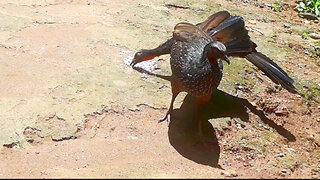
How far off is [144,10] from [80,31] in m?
1.21

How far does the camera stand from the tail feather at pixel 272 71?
5.76 meters

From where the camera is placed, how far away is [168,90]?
228 inches

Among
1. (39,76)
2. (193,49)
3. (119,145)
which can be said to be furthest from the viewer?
(39,76)

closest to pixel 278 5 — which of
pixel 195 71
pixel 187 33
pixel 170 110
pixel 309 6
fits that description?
pixel 309 6

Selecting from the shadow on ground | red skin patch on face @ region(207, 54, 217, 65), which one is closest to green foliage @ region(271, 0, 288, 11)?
the shadow on ground

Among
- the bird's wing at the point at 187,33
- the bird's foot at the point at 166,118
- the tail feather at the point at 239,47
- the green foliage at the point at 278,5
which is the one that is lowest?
the bird's foot at the point at 166,118

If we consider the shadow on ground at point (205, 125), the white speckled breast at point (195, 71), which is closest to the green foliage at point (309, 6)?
the shadow on ground at point (205, 125)

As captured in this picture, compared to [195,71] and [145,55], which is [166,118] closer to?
[195,71]

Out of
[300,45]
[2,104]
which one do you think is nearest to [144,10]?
[300,45]

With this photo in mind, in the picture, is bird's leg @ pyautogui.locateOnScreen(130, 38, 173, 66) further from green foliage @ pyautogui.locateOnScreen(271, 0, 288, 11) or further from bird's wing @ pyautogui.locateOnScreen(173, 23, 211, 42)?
green foliage @ pyautogui.locateOnScreen(271, 0, 288, 11)

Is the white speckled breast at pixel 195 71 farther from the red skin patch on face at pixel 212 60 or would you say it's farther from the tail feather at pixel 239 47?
the tail feather at pixel 239 47

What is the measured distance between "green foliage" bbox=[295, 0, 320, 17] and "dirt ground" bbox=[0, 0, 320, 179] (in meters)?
1.38

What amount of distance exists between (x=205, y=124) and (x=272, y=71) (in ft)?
3.62

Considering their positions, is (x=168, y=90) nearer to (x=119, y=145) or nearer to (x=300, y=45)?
(x=119, y=145)
